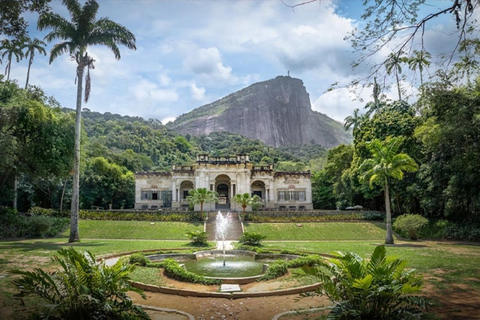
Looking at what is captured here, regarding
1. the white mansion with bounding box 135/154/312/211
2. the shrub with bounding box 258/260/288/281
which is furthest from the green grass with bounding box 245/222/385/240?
the shrub with bounding box 258/260/288/281

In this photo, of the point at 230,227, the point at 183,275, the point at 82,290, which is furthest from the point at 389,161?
the point at 82,290

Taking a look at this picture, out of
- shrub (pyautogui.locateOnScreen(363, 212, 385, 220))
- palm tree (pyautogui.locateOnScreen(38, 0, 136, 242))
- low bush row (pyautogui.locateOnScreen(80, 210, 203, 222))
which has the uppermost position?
palm tree (pyautogui.locateOnScreen(38, 0, 136, 242))

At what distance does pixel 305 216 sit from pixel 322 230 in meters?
4.68

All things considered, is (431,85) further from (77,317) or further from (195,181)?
(195,181)

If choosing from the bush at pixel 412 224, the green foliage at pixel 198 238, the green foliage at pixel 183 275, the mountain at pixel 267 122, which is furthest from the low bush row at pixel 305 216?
the mountain at pixel 267 122

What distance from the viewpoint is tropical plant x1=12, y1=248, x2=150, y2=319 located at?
5348 millimetres

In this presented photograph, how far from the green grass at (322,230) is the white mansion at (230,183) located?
12.3 meters

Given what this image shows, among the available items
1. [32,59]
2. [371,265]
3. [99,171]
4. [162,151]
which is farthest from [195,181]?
[162,151]

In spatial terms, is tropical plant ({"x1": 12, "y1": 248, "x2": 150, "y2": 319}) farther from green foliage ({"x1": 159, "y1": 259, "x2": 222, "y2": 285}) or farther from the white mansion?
the white mansion

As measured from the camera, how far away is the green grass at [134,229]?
2542 cm

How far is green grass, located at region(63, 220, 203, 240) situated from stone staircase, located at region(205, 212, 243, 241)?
97cm

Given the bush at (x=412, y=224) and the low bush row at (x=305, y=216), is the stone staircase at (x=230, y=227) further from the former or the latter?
the bush at (x=412, y=224)

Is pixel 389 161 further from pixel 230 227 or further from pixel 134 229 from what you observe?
pixel 134 229

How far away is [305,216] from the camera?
33469 mm
